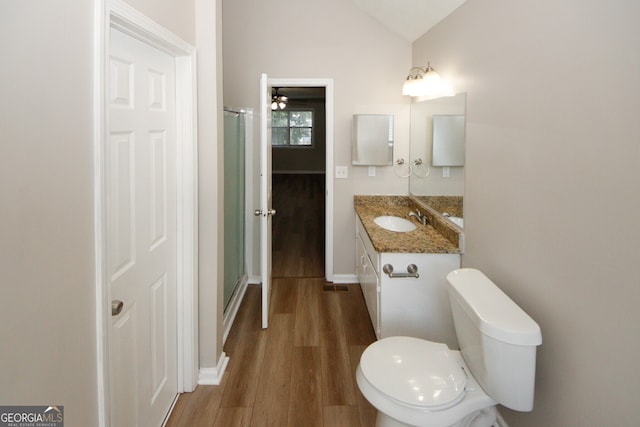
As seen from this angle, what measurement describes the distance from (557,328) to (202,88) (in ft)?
6.60

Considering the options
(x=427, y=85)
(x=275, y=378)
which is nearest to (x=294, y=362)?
(x=275, y=378)

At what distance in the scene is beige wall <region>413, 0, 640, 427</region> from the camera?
4.35 feet

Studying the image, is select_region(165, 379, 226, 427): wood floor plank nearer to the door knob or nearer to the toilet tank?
the door knob

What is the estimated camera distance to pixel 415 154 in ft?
13.0

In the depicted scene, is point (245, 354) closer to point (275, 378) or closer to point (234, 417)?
point (275, 378)

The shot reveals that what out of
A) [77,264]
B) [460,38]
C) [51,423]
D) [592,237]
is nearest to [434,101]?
[460,38]

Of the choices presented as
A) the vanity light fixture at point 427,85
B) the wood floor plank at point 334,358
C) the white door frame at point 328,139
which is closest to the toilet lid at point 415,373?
the wood floor plank at point 334,358

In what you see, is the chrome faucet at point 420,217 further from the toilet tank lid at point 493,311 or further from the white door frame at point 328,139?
the toilet tank lid at point 493,311

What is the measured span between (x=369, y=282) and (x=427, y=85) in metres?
1.55

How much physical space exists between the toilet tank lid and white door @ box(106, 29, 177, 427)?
132 cm

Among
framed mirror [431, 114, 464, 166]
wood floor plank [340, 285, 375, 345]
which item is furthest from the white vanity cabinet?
framed mirror [431, 114, 464, 166]

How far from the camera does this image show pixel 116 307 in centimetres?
164

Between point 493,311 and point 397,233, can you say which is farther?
point 397,233

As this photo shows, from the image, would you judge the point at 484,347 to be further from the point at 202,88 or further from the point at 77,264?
the point at 202,88
